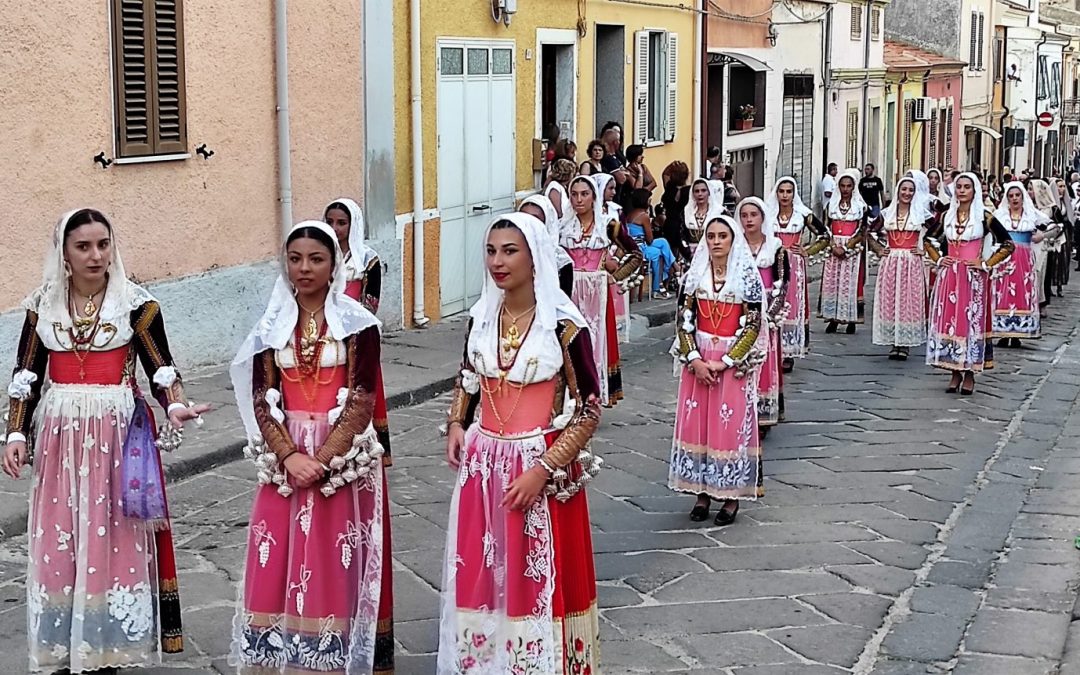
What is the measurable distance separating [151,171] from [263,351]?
21.1 feet

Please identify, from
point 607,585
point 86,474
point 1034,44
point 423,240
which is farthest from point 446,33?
point 1034,44

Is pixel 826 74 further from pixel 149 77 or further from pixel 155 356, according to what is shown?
pixel 155 356

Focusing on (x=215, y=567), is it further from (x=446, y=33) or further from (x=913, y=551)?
(x=446, y=33)

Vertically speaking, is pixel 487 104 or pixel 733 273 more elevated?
pixel 487 104

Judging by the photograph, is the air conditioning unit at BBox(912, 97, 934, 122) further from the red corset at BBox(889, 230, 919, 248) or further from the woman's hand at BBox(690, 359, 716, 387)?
the woman's hand at BBox(690, 359, 716, 387)

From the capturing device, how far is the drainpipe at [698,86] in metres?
22.8

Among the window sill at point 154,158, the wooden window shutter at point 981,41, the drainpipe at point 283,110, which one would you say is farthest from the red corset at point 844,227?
the wooden window shutter at point 981,41

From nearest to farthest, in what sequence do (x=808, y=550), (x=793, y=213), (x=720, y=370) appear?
(x=808, y=550), (x=720, y=370), (x=793, y=213)

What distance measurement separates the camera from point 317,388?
5312 millimetres

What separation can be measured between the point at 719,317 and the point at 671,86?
14.0m

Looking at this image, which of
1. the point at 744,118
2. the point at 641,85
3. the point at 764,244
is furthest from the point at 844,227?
the point at 744,118

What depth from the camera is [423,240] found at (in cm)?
1501

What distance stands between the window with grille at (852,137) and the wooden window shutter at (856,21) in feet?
5.13

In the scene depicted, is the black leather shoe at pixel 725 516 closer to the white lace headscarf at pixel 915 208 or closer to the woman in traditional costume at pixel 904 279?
the woman in traditional costume at pixel 904 279
